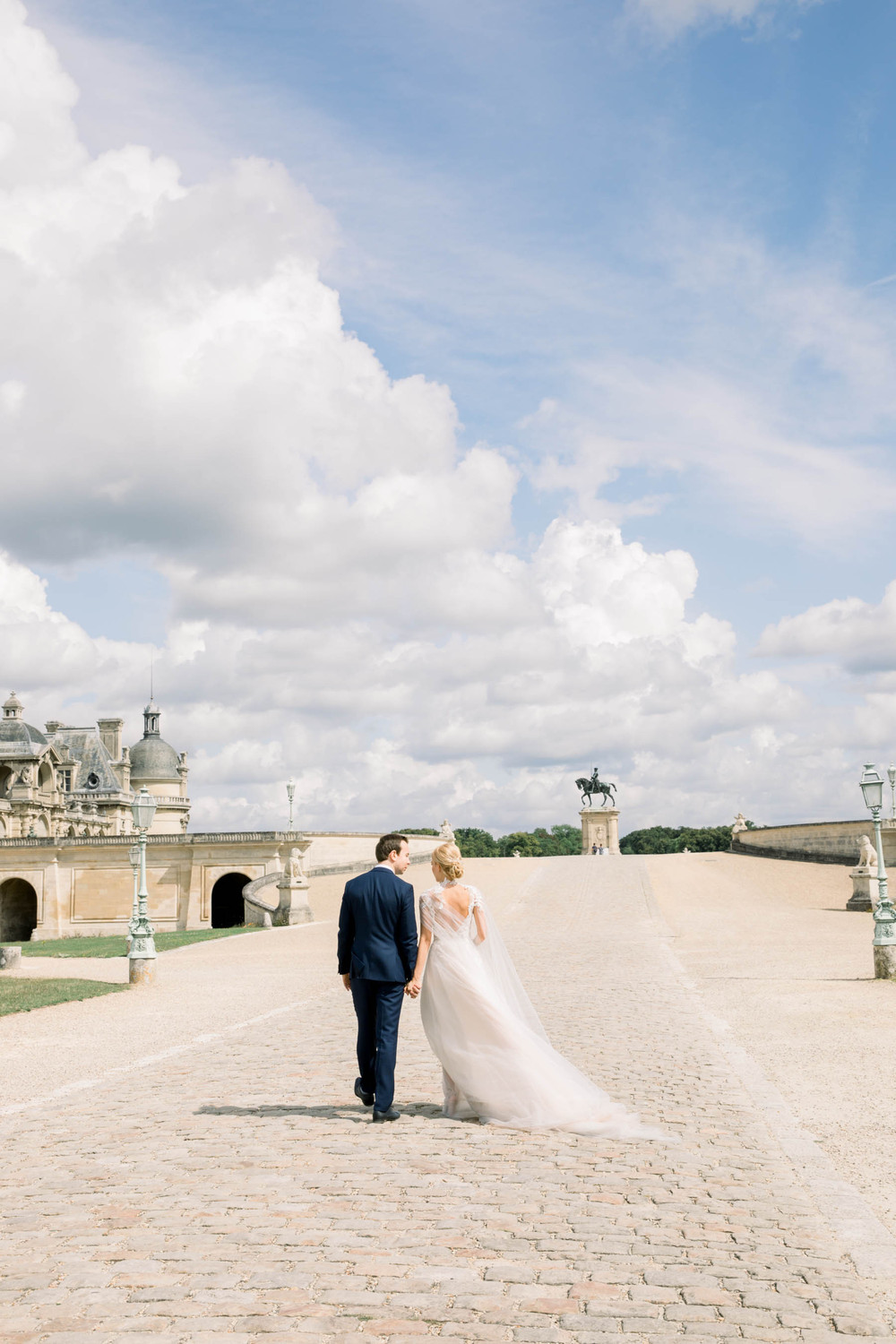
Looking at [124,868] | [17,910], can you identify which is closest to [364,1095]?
[124,868]

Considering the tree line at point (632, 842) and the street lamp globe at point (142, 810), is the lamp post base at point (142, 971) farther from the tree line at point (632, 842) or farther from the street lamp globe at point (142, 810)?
the tree line at point (632, 842)

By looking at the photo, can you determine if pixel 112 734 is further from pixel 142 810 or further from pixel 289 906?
pixel 142 810

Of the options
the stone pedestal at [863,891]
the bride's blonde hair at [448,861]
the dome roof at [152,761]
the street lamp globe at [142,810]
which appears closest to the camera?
the bride's blonde hair at [448,861]

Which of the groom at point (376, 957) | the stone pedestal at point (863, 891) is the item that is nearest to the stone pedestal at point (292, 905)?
the stone pedestal at point (863, 891)

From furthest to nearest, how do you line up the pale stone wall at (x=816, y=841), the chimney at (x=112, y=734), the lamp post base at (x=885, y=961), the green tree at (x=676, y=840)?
the green tree at (x=676, y=840) → the chimney at (x=112, y=734) → the pale stone wall at (x=816, y=841) → the lamp post base at (x=885, y=961)

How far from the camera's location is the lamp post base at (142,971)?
2005cm

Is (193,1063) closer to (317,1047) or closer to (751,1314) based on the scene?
(317,1047)

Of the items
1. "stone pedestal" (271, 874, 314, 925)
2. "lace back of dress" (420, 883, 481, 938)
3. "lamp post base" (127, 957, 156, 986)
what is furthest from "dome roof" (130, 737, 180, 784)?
"lace back of dress" (420, 883, 481, 938)

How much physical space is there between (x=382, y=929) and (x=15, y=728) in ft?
251

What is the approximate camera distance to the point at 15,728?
7950 centimetres

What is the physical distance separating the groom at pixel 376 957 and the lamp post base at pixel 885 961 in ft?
39.2

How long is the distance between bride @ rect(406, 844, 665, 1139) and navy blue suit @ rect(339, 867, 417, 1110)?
0.17 meters

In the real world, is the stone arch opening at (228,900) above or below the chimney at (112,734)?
below

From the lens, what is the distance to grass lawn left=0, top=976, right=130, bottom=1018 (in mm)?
16672
